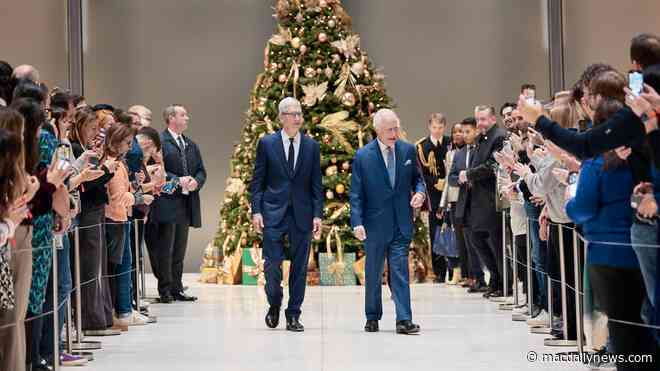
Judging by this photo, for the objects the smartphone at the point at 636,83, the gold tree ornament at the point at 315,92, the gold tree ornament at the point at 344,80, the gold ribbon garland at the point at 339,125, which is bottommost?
the smartphone at the point at 636,83

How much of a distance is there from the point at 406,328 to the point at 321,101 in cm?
490

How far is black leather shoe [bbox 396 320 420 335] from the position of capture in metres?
8.58

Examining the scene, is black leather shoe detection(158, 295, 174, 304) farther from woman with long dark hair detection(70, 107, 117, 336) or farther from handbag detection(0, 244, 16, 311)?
handbag detection(0, 244, 16, 311)

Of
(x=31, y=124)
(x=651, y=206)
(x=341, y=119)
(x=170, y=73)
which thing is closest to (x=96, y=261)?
(x=31, y=124)

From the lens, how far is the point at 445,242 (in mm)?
12875

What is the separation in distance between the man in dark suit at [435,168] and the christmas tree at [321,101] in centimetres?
25

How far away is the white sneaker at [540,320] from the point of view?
9.01m

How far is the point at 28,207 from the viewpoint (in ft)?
19.2

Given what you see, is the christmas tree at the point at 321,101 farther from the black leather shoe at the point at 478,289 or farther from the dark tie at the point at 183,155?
the dark tie at the point at 183,155

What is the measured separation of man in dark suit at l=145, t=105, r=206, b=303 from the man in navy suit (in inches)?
98.3

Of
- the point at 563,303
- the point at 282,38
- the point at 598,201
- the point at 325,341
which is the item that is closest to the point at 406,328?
the point at 325,341

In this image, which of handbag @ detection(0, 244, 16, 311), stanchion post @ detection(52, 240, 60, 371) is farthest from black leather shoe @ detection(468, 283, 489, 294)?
handbag @ detection(0, 244, 16, 311)

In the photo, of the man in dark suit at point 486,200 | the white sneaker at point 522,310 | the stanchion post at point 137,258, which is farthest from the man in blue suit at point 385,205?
the man in dark suit at point 486,200

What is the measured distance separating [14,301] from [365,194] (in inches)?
147
